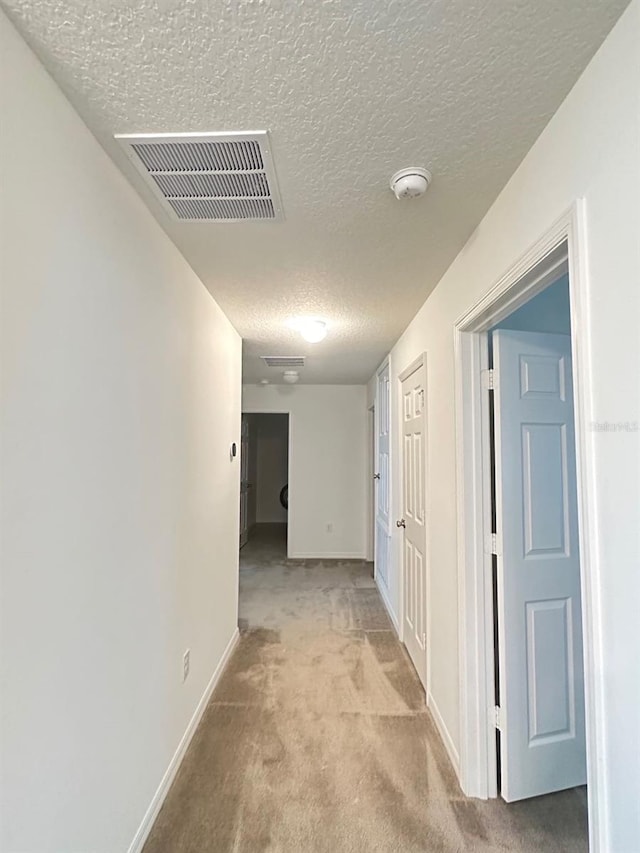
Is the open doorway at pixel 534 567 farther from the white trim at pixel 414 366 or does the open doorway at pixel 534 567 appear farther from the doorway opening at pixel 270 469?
the doorway opening at pixel 270 469

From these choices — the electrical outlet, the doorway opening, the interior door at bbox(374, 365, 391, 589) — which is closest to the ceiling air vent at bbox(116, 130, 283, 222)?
the electrical outlet

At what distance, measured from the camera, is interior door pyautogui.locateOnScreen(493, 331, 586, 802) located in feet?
5.79

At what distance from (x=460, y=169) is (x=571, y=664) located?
2.01 meters

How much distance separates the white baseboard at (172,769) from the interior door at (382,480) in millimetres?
1957

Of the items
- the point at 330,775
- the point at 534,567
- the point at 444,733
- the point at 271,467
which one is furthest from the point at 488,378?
the point at 271,467

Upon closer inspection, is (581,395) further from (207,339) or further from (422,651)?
(422,651)

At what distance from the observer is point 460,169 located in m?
1.36

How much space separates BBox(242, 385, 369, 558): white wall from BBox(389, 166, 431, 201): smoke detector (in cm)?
437

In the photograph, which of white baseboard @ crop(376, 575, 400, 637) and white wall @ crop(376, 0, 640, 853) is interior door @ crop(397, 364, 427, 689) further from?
white wall @ crop(376, 0, 640, 853)

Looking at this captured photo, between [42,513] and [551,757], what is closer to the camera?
[42,513]

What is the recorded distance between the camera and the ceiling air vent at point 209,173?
48.5 inches

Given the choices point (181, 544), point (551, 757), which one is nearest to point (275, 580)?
point (181, 544)

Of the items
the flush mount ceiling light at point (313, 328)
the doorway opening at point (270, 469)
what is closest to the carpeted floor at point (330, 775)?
the flush mount ceiling light at point (313, 328)

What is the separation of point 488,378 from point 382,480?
2636mm
